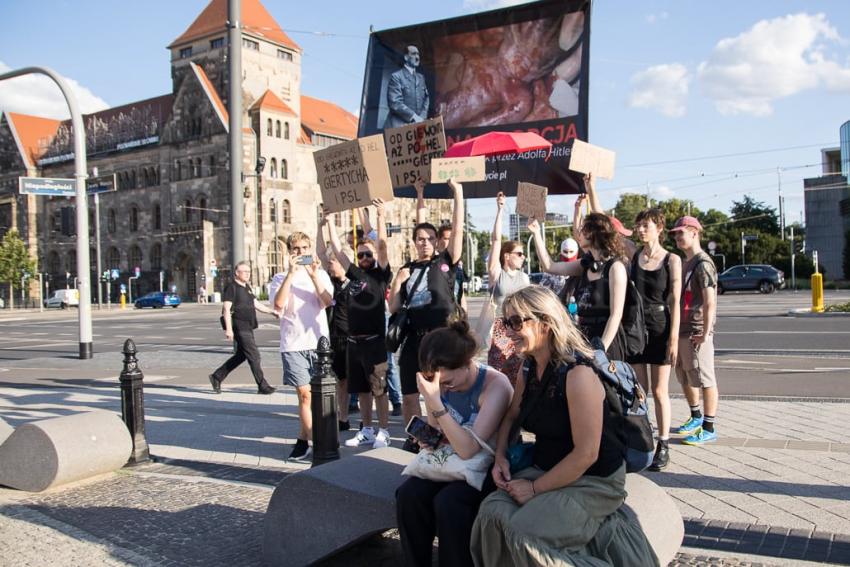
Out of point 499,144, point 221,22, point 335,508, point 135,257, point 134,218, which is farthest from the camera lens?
point 134,218

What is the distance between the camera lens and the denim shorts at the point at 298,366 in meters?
6.87

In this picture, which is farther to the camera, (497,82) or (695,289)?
(497,82)

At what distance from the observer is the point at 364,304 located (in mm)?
7234

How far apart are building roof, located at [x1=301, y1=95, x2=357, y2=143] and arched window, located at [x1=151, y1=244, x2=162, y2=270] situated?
59.7 feet

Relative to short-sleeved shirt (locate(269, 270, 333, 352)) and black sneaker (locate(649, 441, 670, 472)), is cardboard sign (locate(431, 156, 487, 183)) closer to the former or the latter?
short-sleeved shirt (locate(269, 270, 333, 352))

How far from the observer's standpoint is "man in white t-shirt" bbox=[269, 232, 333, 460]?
6.88 m

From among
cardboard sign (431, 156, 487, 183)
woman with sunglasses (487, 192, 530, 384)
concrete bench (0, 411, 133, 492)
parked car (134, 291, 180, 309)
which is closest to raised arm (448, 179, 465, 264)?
woman with sunglasses (487, 192, 530, 384)

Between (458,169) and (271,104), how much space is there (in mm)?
66764

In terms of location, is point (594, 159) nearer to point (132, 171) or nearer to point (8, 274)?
point (8, 274)

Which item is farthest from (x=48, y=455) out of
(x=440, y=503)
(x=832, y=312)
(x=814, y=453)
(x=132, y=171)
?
(x=132, y=171)

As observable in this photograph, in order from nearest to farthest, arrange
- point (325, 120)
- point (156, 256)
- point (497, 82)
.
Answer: point (497, 82), point (156, 256), point (325, 120)

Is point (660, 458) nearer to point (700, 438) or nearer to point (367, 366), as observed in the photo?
point (700, 438)

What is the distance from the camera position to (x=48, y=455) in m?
5.91

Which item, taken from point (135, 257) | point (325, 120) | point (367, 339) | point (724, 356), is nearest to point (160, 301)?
point (135, 257)
